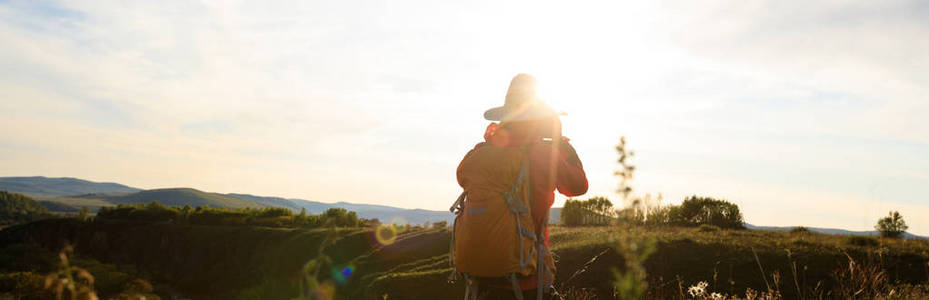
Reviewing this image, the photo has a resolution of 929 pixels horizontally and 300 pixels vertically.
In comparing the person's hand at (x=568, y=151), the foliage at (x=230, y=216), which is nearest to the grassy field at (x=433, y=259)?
the person's hand at (x=568, y=151)

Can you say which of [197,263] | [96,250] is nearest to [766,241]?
[197,263]

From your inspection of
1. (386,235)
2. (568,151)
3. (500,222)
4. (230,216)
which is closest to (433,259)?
(386,235)

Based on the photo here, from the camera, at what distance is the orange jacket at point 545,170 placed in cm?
394

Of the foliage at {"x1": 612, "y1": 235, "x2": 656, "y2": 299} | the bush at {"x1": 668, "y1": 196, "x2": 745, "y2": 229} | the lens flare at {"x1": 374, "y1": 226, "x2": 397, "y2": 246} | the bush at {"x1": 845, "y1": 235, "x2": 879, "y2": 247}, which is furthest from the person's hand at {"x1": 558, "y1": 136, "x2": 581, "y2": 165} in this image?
the lens flare at {"x1": 374, "y1": 226, "x2": 397, "y2": 246}

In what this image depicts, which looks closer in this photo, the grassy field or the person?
the person

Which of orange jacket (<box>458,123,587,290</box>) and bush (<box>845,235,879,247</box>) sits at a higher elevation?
orange jacket (<box>458,123,587,290</box>)

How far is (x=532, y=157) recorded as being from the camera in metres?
4.12

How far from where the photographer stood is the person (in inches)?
156

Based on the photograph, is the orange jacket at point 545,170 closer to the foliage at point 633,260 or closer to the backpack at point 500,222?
the backpack at point 500,222

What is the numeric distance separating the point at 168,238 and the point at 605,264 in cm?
5304

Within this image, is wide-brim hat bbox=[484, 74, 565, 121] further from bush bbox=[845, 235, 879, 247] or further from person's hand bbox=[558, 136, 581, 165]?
bush bbox=[845, 235, 879, 247]

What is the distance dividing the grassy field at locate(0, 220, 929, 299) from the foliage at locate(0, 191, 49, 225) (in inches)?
4755

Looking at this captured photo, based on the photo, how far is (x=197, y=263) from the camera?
48.0 meters

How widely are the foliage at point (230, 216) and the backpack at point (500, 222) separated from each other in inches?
1776
